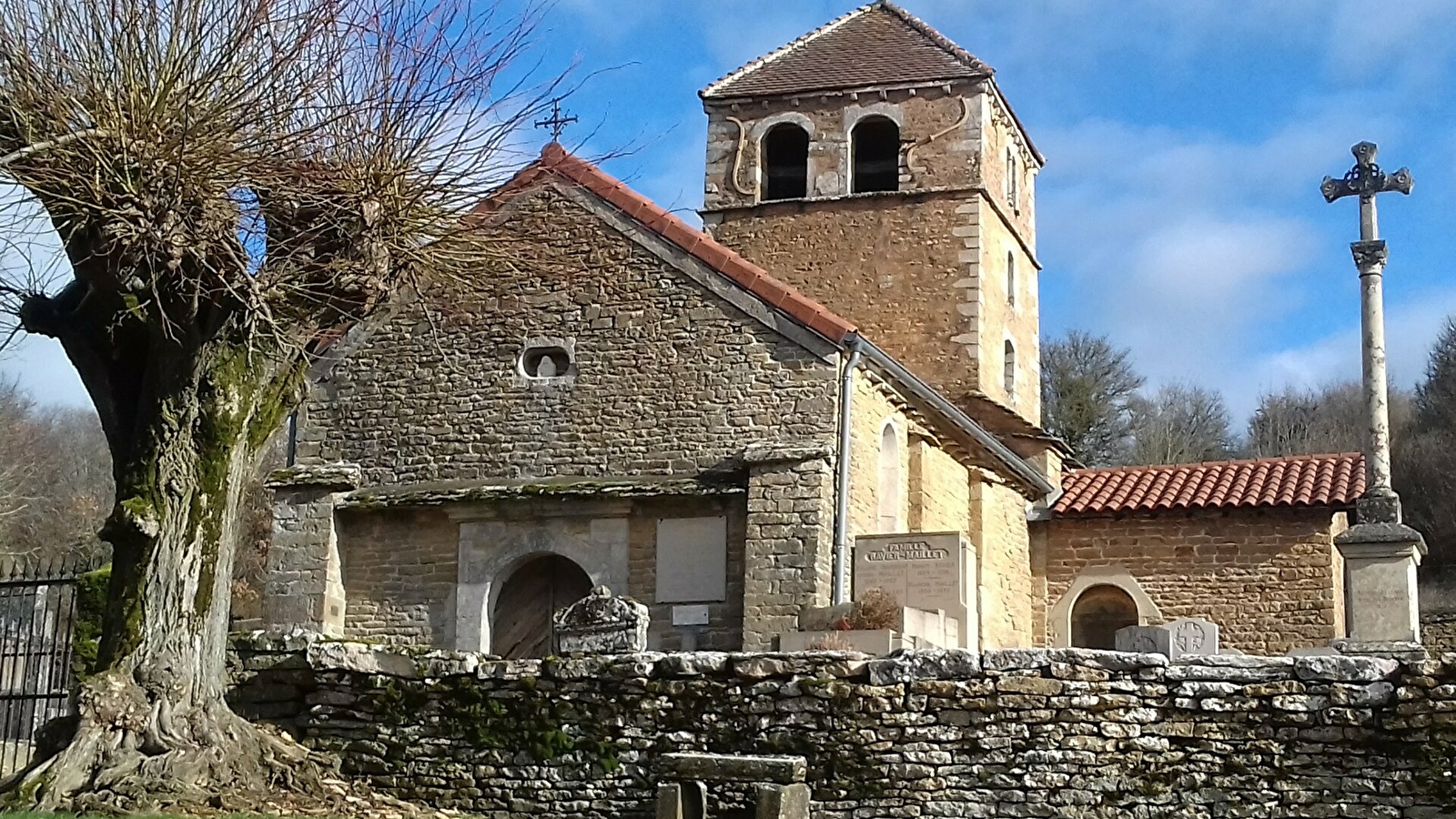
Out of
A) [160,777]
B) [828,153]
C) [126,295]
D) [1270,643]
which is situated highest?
[828,153]

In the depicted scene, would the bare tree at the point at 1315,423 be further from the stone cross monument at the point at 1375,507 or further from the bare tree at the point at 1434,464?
the stone cross monument at the point at 1375,507

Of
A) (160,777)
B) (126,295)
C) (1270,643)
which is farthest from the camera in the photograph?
(1270,643)

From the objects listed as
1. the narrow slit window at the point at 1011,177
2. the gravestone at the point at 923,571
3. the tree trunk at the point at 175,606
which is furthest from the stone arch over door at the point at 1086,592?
the tree trunk at the point at 175,606

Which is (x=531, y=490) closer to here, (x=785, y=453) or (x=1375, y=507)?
(x=785, y=453)

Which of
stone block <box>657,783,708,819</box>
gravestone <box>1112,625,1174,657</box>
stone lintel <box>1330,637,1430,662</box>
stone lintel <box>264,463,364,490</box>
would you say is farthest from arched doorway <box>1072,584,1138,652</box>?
stone block <box>657,783,708,819</box>

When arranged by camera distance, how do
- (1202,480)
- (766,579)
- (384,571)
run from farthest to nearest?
(1202,480) < (384,571) < (766,579)

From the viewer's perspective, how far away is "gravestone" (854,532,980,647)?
1580 cm

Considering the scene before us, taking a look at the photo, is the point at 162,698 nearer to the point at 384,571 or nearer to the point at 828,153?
the point at 384,571

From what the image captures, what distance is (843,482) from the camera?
16.3 metres

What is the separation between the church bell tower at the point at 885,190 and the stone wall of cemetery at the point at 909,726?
12573 mm

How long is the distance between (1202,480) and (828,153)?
23.7 feet

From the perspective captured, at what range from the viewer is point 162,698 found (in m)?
10.4

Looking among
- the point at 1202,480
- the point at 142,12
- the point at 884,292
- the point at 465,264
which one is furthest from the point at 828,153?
the point at 142,12

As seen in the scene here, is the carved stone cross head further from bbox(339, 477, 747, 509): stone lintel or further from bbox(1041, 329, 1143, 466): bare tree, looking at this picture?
bbox(1041, 329, 1143, 466): bare tree
